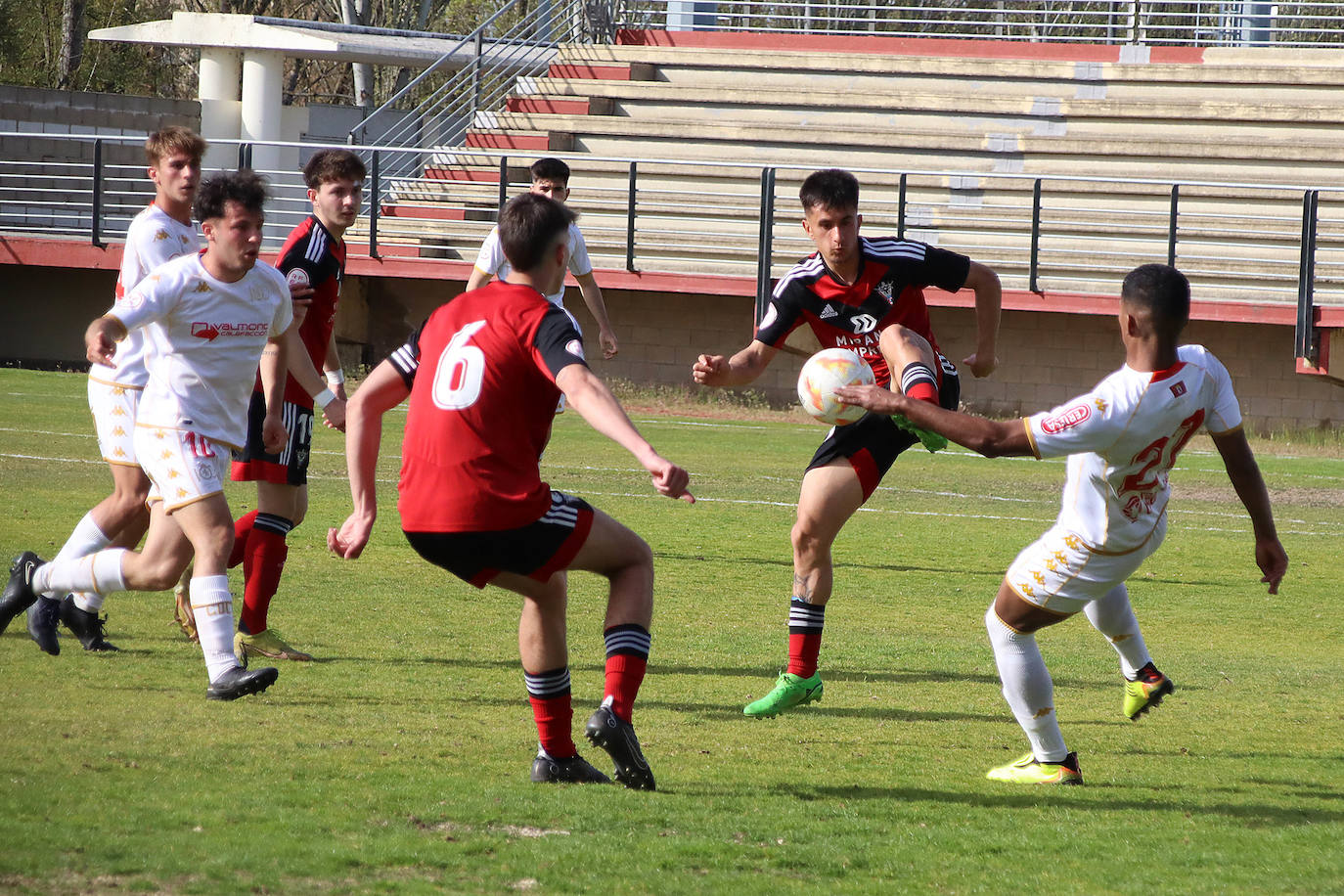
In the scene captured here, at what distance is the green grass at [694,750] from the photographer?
13.7 feet

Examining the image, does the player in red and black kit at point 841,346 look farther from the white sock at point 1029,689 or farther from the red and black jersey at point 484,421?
the red and black jersey at point 484,421

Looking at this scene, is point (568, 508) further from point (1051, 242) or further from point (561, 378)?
point (1051, 242)

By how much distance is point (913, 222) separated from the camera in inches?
925

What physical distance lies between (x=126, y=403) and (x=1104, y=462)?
4.13m

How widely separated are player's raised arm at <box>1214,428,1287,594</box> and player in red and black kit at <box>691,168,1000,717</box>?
131 cm

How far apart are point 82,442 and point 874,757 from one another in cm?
1178

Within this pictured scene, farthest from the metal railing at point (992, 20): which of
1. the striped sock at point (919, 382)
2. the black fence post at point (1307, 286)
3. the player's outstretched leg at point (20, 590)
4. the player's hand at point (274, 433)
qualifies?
the player's outstretched leg at point (20, 590)

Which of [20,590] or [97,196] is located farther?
[97,196]

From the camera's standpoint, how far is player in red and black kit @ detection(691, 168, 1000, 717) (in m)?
6.35

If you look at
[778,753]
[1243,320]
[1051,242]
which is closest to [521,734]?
[778,753]

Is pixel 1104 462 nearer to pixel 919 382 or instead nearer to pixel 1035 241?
pixel 919 382

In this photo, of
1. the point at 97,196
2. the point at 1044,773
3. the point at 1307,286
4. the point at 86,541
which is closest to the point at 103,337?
the point at 86,541

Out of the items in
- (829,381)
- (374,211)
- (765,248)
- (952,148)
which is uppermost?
(952,148)

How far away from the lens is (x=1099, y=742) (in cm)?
590
